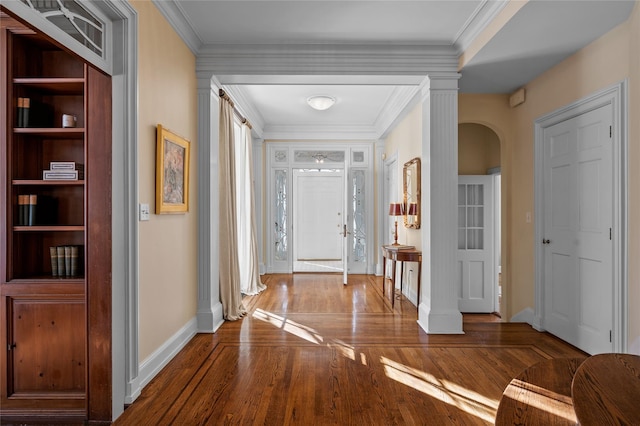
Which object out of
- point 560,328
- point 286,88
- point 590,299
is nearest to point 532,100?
point 590,299

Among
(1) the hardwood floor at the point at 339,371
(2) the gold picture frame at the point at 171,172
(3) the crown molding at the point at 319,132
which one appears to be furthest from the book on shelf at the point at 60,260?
(3) the crown molding at the point at 319,132

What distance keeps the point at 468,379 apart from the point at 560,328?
1503 mm

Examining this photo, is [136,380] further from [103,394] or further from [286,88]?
[286,88]

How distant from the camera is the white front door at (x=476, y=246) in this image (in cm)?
452

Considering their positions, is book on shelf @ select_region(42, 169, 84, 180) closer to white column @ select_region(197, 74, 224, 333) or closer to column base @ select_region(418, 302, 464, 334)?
white column @ select_region(197, 74, 224, 333)

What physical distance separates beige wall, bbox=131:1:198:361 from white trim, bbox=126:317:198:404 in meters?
0.05

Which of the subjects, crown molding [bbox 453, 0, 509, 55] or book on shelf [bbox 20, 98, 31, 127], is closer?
book on shelf [bbox 20, 98, 31, 127]

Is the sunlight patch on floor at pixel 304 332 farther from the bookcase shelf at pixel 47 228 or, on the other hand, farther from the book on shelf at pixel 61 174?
the book on shelf at pixel 61 174

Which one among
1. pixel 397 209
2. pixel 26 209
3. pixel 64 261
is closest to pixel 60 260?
pixel 64 261

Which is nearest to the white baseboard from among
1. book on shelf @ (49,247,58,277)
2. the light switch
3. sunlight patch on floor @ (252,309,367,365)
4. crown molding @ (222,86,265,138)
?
sunlight patch on floor @ (252,309,367,365)

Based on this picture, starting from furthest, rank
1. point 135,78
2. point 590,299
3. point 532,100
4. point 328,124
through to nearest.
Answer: point 328,124
point 532,100
point 590,299
point 135,78

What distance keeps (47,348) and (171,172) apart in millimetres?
1431

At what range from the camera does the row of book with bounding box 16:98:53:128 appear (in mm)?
2248

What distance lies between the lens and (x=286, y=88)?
4.86 metres
